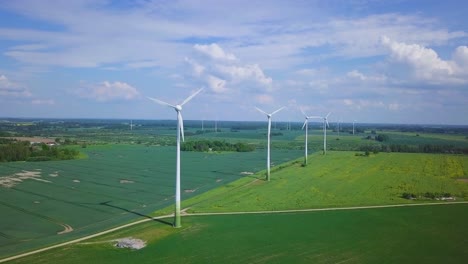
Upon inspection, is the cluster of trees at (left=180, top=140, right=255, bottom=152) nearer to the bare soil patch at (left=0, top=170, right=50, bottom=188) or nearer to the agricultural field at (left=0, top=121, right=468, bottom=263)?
the agricultural field at (left=0, top=121, right=468, bottom=263)

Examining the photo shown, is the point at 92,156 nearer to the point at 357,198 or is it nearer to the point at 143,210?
the point at 143,210

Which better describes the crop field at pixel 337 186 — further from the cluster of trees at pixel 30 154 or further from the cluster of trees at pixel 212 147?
the cluster of trees at pixel 30 154

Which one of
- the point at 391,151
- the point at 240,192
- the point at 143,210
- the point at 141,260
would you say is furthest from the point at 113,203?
the point at 391,151

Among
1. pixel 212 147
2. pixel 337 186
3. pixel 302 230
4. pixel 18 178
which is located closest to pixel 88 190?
pixel 18 178

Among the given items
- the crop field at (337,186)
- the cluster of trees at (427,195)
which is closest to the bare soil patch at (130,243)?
the crop field at (337,186)

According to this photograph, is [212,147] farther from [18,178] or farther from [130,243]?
[130,243]

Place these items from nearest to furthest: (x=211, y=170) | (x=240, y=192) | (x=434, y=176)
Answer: (x=240, y=192) → (x=434, y=176) → (x=211, y=170)
